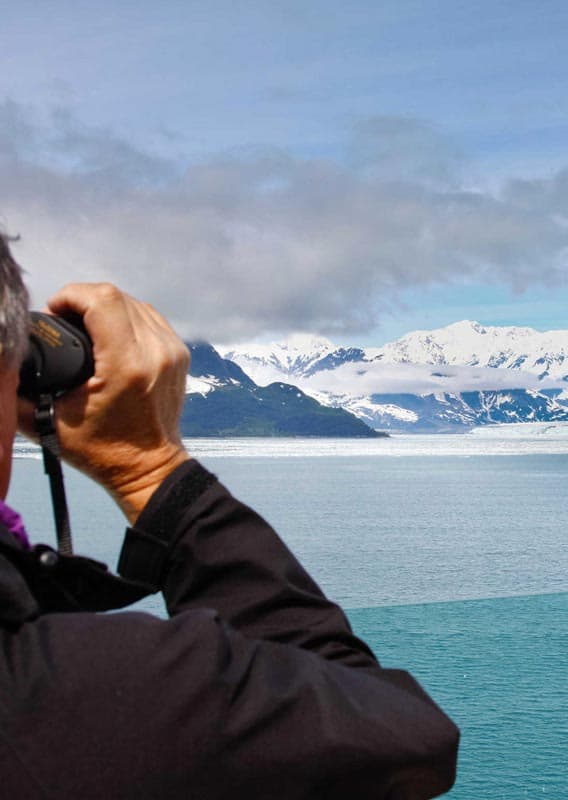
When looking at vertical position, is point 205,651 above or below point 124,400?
below

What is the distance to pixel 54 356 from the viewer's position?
0.74 meters

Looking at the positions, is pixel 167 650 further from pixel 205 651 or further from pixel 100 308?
pixel 100 308

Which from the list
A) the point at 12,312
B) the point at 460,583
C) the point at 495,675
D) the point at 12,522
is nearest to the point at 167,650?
the point at 12,522

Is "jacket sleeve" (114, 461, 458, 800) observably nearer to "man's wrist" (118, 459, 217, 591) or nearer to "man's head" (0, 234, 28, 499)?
"man's wrist" (118, 459, 217, 591)

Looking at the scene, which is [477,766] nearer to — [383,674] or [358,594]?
[358,594]

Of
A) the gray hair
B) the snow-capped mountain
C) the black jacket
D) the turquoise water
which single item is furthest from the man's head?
the snow-capped mountain

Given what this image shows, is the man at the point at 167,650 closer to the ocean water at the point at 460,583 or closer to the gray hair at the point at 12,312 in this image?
the gray hair at the point at 12,312

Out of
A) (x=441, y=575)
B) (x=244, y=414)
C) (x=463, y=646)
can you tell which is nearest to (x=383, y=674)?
(x=463, y=646)

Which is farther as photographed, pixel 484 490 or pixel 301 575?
pixel 484 490

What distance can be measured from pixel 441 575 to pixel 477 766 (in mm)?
8263

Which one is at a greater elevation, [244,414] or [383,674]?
[383,674]

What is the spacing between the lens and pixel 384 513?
25578 millimetres

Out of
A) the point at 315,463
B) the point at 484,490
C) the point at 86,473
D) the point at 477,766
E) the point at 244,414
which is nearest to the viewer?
the point at 86,473

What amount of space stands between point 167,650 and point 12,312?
252 mm
